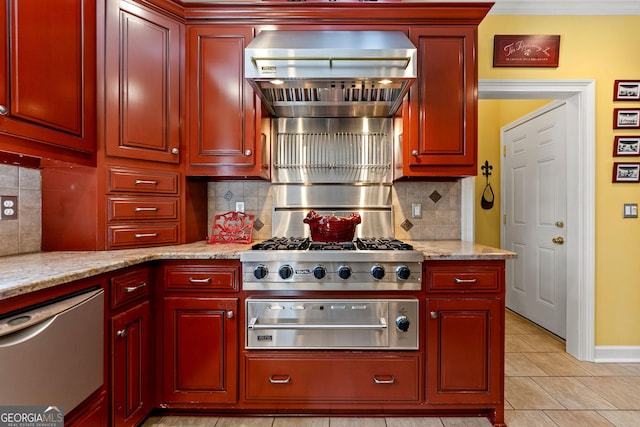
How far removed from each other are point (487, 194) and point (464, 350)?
275 cm

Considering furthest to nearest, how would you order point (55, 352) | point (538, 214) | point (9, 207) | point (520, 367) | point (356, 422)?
point (538, 214)
point (520, 367)
point (356, 422)
point (9, 207)
point (55, 352)

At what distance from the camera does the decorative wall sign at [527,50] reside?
2486 mm

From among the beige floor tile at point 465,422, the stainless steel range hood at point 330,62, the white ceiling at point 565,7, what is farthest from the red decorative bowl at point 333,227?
the white ceiling at point 565,7

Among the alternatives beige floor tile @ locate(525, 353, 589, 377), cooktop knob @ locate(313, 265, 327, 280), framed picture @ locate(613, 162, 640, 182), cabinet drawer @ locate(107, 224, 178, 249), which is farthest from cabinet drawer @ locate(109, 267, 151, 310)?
framed picture @ locate(613, 162, 640, 182)

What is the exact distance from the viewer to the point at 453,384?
1.73 m

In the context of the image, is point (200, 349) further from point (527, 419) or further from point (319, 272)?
point (527, 419)

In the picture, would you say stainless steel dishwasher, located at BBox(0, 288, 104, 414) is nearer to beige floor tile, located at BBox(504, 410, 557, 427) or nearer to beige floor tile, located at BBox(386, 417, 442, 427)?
beige floor tile, located at BBox(386, 417, 442, 427)

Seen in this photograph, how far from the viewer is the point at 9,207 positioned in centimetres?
166

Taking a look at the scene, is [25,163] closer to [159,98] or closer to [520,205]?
[159,98]

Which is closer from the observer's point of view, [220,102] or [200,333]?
[200,333]

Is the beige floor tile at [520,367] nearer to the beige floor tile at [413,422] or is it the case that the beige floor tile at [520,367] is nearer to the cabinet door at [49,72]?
the beige floor tile at [413,422]

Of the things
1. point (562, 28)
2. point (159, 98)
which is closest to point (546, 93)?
point (562, 28)

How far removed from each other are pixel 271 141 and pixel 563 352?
2955 mm

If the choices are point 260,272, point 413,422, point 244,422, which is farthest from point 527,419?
point 260,272
